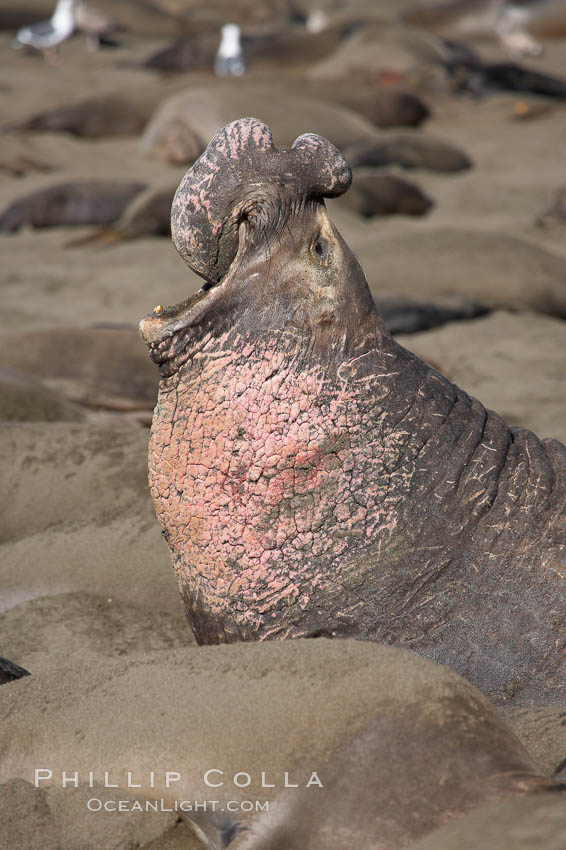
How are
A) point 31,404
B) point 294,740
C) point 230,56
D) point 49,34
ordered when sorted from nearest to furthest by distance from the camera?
point 294,740 → point 31,404 → point 230,56 → point 49,34

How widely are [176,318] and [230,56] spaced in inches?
437

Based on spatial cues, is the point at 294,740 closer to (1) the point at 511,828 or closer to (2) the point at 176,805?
(2) the point at 176,805

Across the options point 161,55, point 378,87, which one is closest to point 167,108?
point 378,87

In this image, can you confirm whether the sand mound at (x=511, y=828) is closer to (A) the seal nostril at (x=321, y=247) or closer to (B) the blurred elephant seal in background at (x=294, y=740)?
(B) the blurred elephant seal in background at (x=294, y=740)

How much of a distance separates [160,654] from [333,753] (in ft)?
1.52

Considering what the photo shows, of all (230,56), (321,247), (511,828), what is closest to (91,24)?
(230,56)

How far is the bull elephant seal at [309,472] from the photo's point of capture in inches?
85.4

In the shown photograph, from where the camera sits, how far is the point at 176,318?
223 cm

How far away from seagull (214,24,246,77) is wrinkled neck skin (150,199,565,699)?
1069 cm

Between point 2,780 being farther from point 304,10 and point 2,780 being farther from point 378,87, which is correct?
point 304,10

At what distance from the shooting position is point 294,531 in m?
2.18

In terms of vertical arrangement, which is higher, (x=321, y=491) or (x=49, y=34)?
(x=321, y=491)

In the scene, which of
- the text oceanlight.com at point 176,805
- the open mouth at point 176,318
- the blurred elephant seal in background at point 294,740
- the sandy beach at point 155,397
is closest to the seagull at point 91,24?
the sandy beach at point 155,397

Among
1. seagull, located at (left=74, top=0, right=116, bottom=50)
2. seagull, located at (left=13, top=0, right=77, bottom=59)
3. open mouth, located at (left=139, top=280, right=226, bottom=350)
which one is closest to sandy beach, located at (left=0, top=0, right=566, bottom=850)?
seagull, located at (left=13, top=0, right=77, bottom=59)
